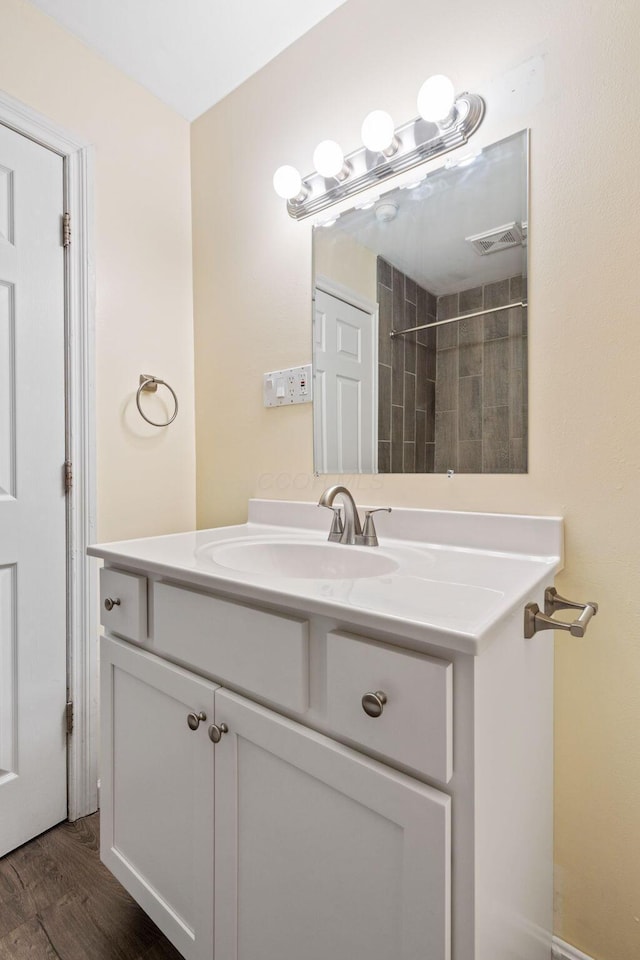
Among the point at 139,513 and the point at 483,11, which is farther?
the point at 139,513

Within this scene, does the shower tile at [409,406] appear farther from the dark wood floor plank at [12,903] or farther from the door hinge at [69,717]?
the dark wood floor plank at [12,903]

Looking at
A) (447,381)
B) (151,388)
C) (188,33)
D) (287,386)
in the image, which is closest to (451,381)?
(447,381)

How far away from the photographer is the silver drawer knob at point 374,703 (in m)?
0.63

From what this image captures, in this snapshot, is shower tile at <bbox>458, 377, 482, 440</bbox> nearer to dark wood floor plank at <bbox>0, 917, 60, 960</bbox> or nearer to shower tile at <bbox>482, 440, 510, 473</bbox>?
shower tile at <bbox>482, 440, 510, 473</bbox>

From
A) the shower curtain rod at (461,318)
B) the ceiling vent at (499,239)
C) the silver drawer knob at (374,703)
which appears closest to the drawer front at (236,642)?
the silver drawer knob at (374,703)

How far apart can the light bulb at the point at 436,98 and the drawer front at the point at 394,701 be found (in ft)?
3.71

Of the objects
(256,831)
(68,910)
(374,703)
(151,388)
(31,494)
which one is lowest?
(68,910)

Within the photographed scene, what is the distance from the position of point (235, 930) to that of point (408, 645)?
64cm

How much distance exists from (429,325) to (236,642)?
2.76ft

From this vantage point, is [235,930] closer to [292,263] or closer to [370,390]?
[370,390]

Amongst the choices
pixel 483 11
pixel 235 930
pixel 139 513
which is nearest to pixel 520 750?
pixel 235 930

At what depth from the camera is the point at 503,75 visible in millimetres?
1066

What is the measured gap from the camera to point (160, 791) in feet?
3.22

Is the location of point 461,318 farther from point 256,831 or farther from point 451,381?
point 256,831
